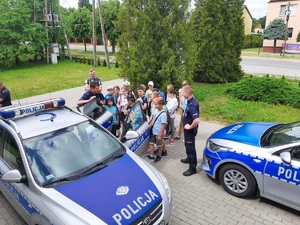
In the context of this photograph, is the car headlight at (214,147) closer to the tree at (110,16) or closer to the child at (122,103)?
the child at (122,103)

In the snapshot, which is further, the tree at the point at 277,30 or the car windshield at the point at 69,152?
the tree at the point at 277,30

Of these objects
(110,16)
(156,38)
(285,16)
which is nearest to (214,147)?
(156,38)

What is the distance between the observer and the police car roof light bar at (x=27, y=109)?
13.0 feet

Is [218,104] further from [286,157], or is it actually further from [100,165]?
[100,165]

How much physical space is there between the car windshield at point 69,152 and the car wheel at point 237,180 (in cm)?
201

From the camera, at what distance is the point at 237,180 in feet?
14.7

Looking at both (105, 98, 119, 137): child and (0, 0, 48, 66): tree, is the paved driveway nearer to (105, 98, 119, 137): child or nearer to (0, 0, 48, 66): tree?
(105, 98, 119, 137): child

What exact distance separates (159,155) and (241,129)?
204 centimetres

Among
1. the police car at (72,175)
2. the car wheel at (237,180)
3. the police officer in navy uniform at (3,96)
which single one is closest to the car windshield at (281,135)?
the car wheel at (237,180)

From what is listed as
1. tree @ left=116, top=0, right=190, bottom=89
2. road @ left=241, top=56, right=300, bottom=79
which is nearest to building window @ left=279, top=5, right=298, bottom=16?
road @ left=241, top=56, right=300, bottom=79

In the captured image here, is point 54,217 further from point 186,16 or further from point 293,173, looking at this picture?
point 186,16

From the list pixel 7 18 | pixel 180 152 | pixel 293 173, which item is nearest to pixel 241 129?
pixel 293 173

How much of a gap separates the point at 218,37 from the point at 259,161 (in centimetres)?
1022

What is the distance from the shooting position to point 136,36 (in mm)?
9805
